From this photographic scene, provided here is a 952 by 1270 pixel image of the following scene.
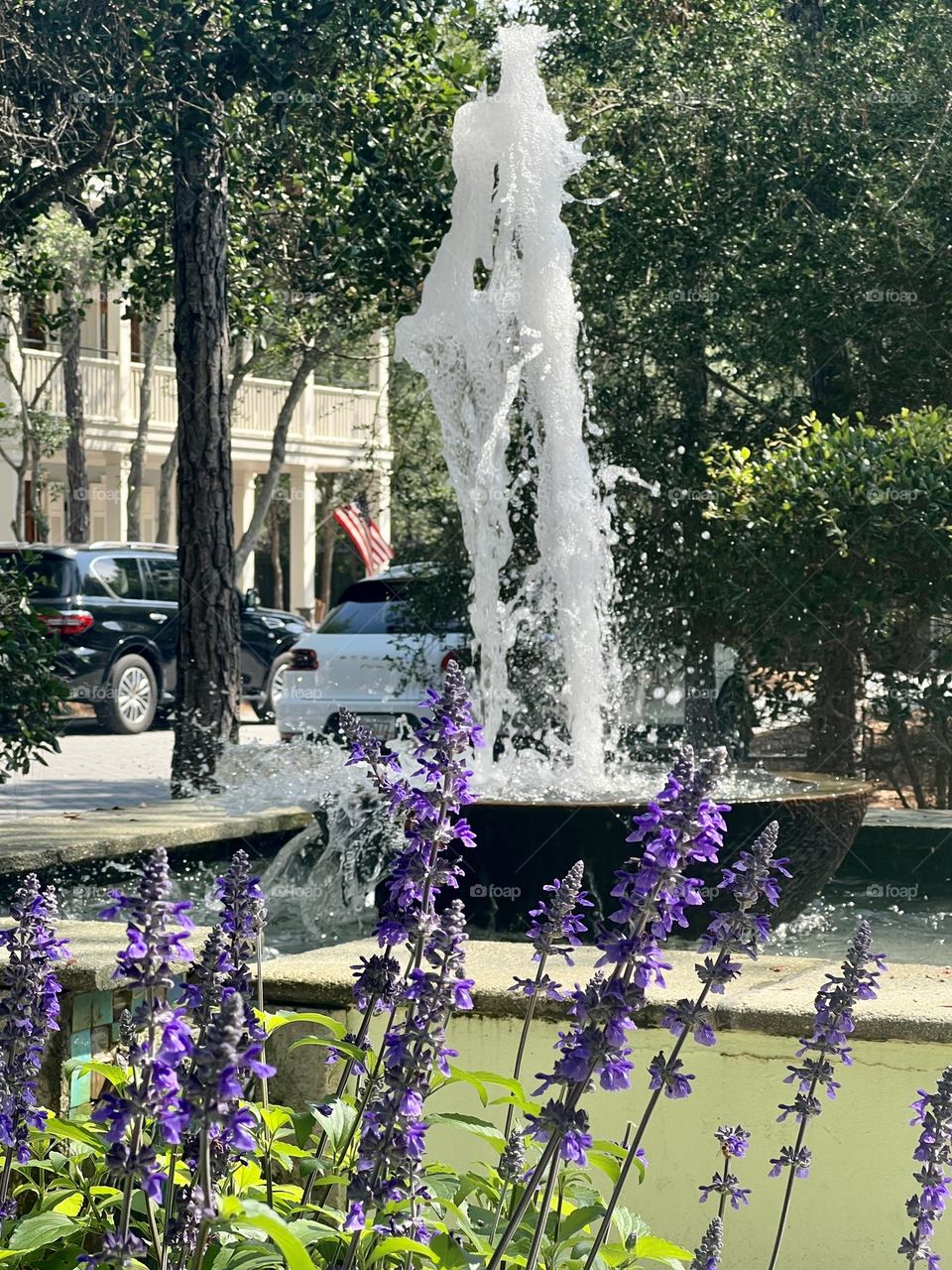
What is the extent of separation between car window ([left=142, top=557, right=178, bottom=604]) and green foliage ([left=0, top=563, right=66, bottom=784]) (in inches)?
473

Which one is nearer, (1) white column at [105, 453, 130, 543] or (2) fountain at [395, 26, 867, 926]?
(2) fountain at [395, 26, 867, 926]

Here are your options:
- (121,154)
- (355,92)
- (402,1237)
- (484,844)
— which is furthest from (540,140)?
(402,1237)

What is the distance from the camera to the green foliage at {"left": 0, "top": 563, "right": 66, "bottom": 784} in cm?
766

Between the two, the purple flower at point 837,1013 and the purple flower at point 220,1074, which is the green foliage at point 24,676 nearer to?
the purple flower at point 837,1013

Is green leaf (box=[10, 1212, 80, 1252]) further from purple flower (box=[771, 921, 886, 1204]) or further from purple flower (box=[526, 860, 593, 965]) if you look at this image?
purple flower (box=[771, 921, 886, 1204])

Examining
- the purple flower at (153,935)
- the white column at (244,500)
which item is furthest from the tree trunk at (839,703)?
the white column at (244,500)

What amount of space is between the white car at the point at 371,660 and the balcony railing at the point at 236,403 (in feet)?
49.3

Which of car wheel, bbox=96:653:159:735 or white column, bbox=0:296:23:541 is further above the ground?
white column, bbox=0:296:23:541

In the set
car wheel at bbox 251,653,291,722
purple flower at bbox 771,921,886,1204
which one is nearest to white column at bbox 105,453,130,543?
car wheel at bbox 251,653,291,722

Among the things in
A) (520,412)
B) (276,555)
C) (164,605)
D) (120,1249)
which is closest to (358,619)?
(520,412)

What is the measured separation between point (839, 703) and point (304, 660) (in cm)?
588

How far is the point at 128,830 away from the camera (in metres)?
5.54

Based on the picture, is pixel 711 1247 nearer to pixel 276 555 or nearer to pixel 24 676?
pixel 24 676

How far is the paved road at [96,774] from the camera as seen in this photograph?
44.1 feet
